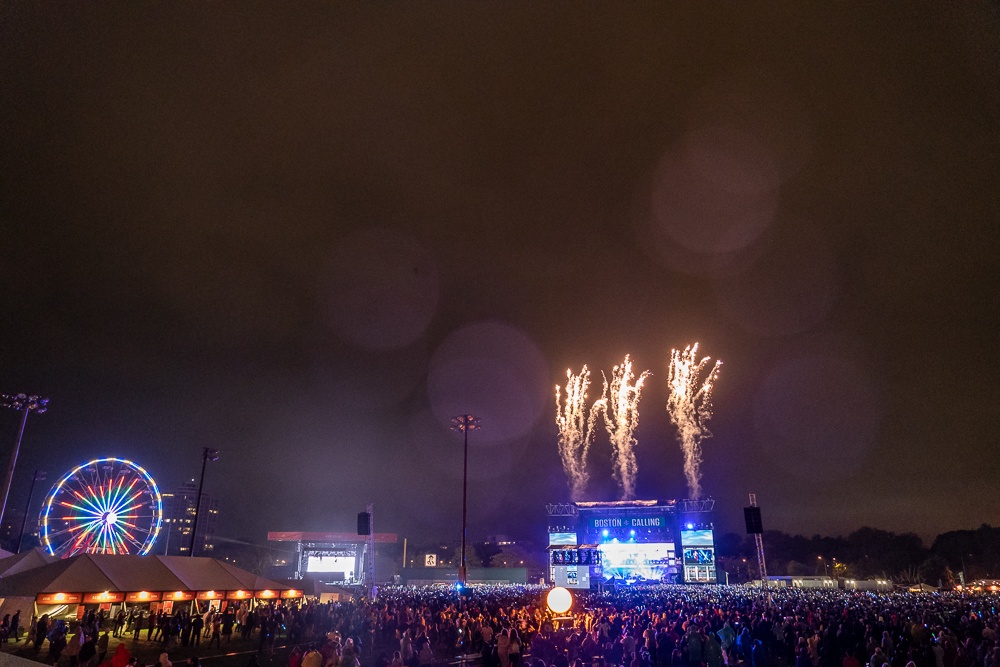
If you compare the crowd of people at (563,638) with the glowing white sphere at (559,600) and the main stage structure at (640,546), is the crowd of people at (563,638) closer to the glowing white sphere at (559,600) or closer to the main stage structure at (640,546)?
the glowing white sphere at (559,600)

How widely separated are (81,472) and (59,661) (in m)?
23.0

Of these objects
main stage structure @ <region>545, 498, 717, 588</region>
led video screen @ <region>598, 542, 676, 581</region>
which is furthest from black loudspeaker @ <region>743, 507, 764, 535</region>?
led video screen @ <region>598, 542, 676, 581</region>

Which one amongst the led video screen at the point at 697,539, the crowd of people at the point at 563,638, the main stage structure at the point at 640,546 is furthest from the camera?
the led video screen at the point at 697,539

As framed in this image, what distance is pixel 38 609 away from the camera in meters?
23.9

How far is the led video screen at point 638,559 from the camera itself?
75062 millimetres

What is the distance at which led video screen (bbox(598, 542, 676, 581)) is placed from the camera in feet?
246

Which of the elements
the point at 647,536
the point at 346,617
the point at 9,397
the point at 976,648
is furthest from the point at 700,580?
the point at 9,397

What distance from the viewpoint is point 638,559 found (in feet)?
250

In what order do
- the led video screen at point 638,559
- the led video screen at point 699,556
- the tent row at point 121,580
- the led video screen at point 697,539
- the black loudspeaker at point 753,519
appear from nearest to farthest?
1. the tent row at point 121,580
2. the black loudspeaker at point 753,519
3. the led video screen at point 638,559
4. the led video screen at point 699,556
5. the led video screen at point 697,539

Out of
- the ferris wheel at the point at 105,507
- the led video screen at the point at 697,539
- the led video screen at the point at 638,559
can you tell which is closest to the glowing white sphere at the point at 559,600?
the ferris wheel at the point at 105,507

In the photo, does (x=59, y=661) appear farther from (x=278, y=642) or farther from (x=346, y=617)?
(x=346, y=617)

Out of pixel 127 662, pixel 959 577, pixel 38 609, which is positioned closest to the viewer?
pixel 127 662

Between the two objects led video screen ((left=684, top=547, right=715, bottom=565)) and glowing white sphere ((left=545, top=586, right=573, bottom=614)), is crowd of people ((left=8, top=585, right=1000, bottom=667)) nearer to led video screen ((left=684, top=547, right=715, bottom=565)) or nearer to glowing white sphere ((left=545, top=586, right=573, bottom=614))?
glowing white sphere ((left=545, top=586, right=573, bottom=614))

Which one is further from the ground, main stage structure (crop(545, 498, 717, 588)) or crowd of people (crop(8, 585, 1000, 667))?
main stage structure (crop(545, 498, 717, 588))
